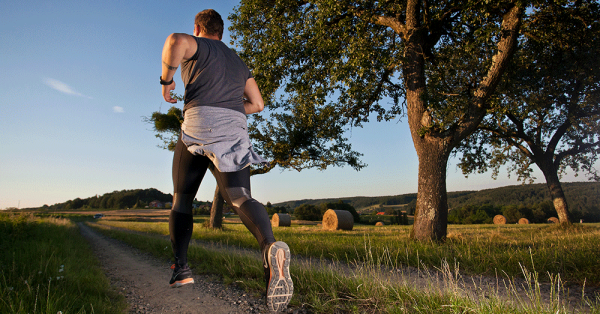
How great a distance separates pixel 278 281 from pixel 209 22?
206cm

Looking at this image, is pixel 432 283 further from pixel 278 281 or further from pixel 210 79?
pixel 210 79

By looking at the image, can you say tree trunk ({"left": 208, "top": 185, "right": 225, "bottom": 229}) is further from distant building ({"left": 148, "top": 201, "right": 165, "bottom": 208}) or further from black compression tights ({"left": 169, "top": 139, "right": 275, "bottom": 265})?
distant building ({"left": 148, "top": 201, "right": 165, "bottom": 208})

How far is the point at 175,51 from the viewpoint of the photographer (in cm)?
208

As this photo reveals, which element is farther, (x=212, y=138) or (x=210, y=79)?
(x=210, y=79)

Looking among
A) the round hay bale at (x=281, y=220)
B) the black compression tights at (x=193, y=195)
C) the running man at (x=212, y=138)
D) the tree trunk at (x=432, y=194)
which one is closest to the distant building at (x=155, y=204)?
the round hay bale at (x=281, y=220)

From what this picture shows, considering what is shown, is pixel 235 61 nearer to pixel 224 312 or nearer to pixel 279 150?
pixel 224 312

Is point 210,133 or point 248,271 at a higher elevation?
point 210,133

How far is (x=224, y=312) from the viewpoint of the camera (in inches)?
90.9

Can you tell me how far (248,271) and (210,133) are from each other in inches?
75.6

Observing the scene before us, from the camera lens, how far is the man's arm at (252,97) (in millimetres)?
2598

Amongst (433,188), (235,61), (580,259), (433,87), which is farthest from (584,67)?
(235,61)

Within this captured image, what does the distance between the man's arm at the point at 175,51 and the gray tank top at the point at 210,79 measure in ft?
0.19

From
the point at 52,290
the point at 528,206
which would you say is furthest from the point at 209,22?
the point at 528,206

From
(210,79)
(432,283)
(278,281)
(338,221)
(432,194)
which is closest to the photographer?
(278,281)
